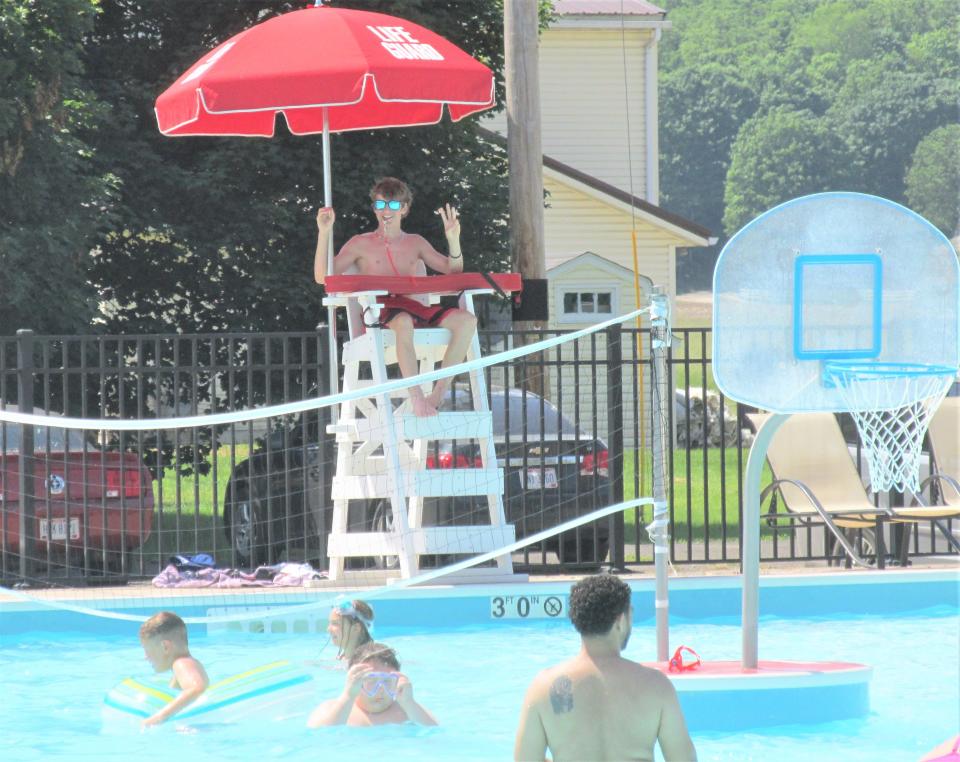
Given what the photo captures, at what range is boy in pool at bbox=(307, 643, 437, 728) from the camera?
6.43 metres

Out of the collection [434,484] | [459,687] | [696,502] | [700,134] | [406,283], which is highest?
[700,134]

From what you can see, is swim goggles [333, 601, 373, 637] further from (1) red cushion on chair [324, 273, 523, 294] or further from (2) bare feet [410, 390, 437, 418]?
(1) red cushion on chair [324, 273, 523, 294]

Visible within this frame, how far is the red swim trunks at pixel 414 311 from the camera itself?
9352mm

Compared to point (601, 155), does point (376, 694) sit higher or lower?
lower

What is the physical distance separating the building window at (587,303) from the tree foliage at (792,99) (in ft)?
165

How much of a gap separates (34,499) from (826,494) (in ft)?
20.0

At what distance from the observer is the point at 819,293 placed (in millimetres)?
6727

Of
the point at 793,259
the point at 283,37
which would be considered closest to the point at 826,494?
the point at 793,259

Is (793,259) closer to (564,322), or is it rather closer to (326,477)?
(326,477)

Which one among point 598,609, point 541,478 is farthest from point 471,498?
point 598,609

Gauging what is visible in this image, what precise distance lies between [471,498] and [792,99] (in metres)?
81.0

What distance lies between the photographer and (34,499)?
1003cm

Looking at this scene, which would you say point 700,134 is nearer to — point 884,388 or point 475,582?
point 475,582

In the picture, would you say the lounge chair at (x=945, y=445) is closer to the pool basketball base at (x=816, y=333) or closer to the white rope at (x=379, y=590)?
the white rope at (x=379, y=590)
